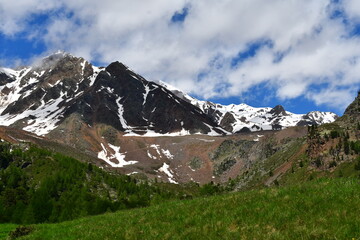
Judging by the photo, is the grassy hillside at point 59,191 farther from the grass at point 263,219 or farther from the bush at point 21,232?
the grass at point 263,219

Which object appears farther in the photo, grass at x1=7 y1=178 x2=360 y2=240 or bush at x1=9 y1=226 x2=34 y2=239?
bush at x1=9 y1=226 x2=34 y2=239

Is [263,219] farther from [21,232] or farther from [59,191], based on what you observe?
[59,191]

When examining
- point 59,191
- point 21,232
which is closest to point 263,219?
point 21,232

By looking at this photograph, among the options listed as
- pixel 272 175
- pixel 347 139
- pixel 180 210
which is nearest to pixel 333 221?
pixel 180 210

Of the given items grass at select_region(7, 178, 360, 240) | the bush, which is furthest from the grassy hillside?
grass at select_region(7, 178, 360, 240)

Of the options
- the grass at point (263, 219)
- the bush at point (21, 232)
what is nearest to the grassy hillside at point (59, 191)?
the bush at point (21, 232)

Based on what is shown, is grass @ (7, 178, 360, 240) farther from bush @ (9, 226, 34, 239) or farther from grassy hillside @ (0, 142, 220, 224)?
grassy hillside @ (0, 142, 220, 224)

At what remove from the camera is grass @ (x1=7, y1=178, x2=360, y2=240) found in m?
11.3

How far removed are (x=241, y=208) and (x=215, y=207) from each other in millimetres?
1984

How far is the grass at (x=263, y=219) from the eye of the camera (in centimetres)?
1133

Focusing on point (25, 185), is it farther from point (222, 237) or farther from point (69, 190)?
point (222, 237)

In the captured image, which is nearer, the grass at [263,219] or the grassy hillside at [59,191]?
the grass at [263,219]

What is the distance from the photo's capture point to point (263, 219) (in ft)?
43.3

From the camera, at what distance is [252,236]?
11.4 metres
